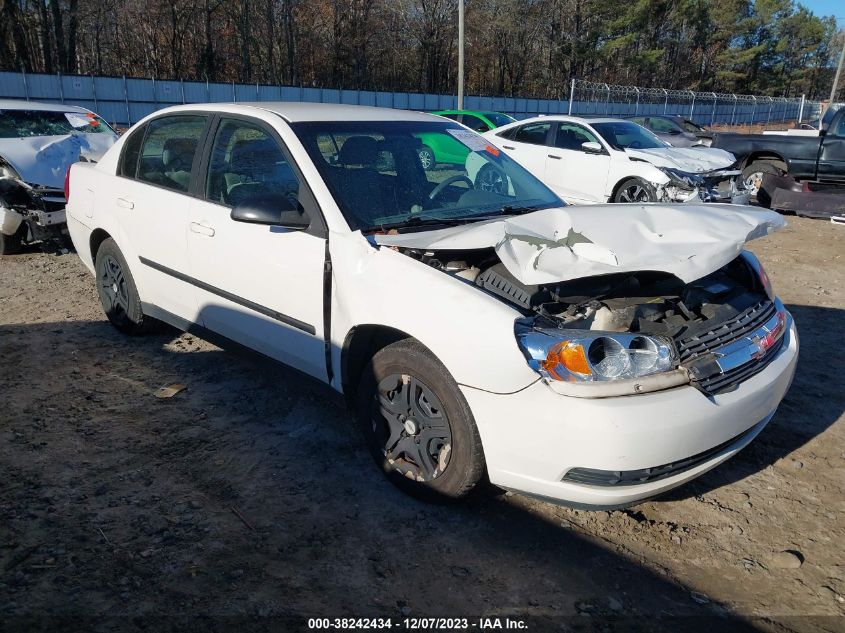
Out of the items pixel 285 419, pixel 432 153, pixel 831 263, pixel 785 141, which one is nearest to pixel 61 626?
pixel 285 419

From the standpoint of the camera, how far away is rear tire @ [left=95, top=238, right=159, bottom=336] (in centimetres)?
476

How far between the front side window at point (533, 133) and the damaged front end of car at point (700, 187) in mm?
2072

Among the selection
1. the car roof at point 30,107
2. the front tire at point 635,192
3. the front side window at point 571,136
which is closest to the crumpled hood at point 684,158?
the front tire at point 635,192

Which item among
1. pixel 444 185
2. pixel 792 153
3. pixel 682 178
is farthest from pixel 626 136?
pixel 444 185

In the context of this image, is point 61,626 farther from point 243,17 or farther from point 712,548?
point 243,17

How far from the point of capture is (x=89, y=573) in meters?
2.57

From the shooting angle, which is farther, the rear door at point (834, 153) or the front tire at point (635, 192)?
the rear door at point (834, 153)

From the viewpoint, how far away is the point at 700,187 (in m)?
9.48

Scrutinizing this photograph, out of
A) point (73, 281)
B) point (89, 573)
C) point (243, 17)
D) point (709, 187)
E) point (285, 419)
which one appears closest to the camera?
point (89, 573)

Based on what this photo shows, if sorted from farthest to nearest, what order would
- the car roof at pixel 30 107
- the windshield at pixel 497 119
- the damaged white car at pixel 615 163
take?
the windshield at pixel 497 119 → the damaged white car at pixel 615 163 → the car roof at pixel 30 107

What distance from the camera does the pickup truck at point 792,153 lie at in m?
11.5

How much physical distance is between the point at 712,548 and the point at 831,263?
6387 mm

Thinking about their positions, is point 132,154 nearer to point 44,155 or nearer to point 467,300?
point 467,300

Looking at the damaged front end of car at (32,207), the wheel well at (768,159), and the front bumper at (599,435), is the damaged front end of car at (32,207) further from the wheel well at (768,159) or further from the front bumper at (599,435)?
the wheel well at (768,159)
